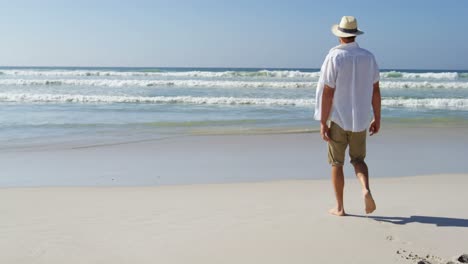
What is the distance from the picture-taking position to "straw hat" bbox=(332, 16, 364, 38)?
154 inches

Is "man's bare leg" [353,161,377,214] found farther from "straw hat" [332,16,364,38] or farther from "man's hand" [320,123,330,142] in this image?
"straw hat" [332,16,364,38]

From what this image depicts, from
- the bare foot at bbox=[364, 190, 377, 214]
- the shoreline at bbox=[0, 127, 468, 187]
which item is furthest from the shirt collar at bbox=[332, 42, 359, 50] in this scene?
the shoreline at bbox=[0, 127, 468, 187]

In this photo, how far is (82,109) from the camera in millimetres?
14828

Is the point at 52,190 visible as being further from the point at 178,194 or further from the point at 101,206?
the point at 178,194

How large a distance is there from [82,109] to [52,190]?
403 inches

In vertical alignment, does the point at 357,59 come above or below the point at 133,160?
above

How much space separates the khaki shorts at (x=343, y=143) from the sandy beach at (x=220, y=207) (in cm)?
50

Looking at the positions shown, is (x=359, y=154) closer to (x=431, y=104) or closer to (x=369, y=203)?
(x=369, y=203)

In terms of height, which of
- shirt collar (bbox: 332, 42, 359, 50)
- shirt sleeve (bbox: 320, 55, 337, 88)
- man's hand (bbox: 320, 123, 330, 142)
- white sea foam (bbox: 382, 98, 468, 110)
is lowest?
white sea foam (bbox: 382, 98, 468, 110)

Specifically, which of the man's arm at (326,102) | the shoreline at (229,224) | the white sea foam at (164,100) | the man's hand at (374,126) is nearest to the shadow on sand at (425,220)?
the shoreline at (229,224)

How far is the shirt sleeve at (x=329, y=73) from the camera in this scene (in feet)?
12.6

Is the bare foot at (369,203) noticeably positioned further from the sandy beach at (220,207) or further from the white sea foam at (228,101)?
the white sea foam at (228,101)

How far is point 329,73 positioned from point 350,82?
19 cm

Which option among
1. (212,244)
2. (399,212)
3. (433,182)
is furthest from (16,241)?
(433,182)
